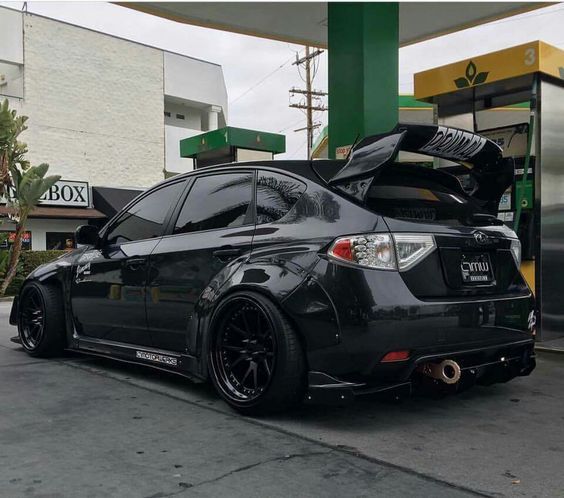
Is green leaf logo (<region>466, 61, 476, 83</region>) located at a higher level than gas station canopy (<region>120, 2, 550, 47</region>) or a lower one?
lower

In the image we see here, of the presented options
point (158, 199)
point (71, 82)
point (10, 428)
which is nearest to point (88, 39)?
point (71, 82)

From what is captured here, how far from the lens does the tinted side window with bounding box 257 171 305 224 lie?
12.9 feet

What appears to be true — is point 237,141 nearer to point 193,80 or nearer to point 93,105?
point 93,105

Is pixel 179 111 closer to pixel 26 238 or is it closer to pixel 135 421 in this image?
pixel 26 238

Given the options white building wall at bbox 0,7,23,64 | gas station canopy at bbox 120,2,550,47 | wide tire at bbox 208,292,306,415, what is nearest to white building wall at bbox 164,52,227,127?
white building wall at bbox 0,7,23,64

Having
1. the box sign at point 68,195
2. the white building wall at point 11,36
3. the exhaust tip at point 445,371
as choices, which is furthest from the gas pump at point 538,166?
the white building wall at point 11,36

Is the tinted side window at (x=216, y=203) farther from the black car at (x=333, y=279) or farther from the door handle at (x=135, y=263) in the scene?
the door handle at (x=135, y=263)

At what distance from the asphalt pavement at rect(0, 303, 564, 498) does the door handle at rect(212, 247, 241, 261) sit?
101cm

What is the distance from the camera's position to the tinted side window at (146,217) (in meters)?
4.82

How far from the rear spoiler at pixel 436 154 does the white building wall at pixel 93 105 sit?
22224 mm

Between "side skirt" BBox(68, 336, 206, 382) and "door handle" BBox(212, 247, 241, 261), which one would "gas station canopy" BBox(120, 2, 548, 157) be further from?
"side skirt" BBox(68, 336, 206, 382)

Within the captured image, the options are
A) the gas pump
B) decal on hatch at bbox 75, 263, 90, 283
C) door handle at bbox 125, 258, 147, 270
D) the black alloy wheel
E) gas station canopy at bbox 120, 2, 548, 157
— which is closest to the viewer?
door handle at bbox 125, 258, 147, 270

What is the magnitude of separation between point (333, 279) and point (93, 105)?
79.7 feet

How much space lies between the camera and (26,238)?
23812mm
